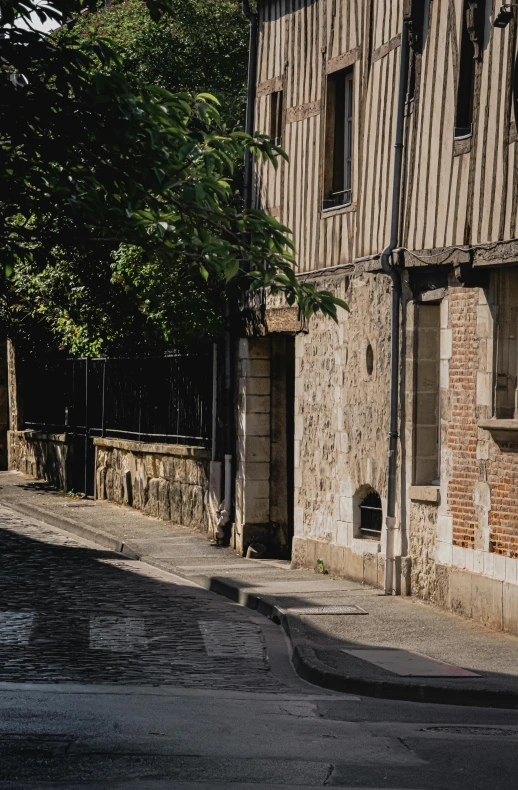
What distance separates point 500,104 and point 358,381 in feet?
12.3

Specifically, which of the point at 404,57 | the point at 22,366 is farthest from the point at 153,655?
the point at 22,366

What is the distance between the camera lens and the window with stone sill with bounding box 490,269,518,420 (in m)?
12.0

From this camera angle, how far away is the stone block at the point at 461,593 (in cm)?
1231

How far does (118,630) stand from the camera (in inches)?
460

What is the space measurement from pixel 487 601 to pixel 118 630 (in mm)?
3188

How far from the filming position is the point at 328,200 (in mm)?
15773

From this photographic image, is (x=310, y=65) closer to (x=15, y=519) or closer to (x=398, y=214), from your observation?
(x=398, y=214)

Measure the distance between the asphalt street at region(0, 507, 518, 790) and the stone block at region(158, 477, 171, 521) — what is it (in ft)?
23.9

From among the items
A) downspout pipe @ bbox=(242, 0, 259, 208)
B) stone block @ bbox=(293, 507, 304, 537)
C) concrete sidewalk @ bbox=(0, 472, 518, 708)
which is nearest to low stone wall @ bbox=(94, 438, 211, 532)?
concrete sidewalk @ bbox=(0, 472, 518, 708)

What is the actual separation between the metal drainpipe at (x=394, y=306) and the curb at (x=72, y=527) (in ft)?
14.5

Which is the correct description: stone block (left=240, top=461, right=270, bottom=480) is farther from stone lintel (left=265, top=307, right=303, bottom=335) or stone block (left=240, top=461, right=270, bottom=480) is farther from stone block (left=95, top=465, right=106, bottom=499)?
stone block (left=95, top=465, right=106, bottom=499)

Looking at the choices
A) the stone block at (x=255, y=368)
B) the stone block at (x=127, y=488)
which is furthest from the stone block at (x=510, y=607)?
the stone block at (x=127, y=488)

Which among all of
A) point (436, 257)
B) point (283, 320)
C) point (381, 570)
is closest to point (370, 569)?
point (381, 570)

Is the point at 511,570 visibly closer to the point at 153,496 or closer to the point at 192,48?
the point at 153,496
